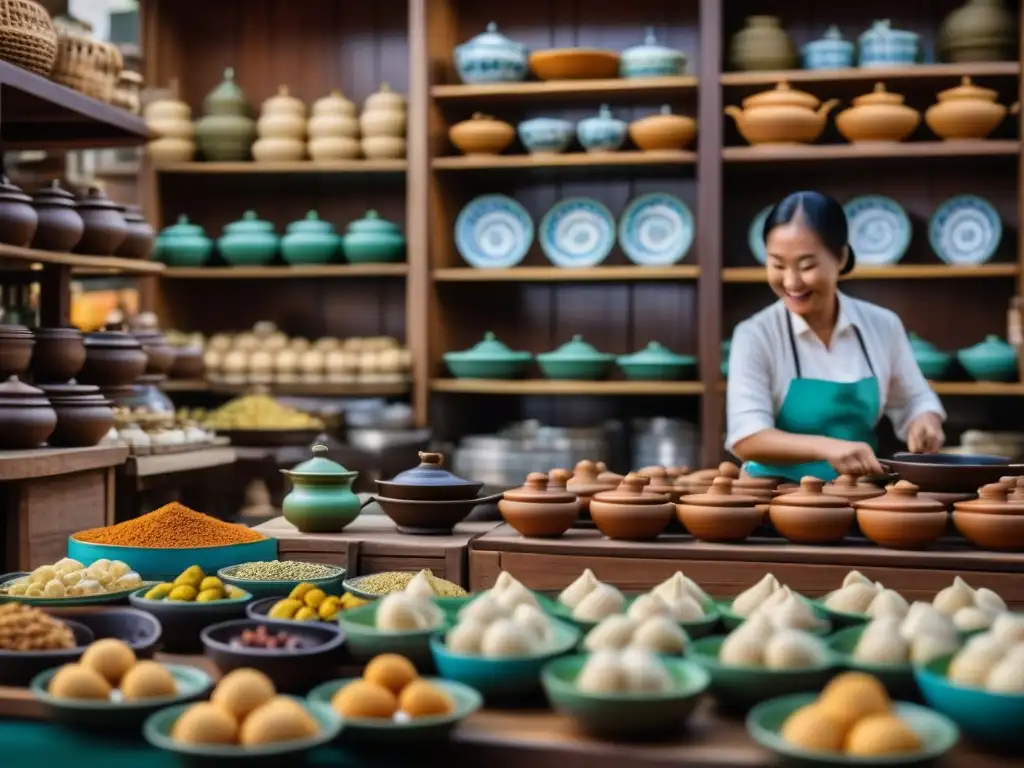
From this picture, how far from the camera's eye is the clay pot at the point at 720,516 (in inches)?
81.0

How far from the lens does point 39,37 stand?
9.93 ft

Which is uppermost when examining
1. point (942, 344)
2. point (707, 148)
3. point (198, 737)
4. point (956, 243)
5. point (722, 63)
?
point (722, 63)

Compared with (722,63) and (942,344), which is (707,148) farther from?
(942,344)

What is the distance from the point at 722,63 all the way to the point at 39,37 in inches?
102

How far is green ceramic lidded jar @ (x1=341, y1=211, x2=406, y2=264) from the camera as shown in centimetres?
483

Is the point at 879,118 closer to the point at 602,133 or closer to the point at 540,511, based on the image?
the point at 602,133

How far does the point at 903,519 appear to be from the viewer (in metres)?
1.98

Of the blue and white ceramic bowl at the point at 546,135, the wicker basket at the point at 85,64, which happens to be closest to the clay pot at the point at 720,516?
the wicker basket at the point at 85,64

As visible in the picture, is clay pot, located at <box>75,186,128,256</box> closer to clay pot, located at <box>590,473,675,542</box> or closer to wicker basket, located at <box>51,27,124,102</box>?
wicker basket, located at <box>51,27,124,102</box>

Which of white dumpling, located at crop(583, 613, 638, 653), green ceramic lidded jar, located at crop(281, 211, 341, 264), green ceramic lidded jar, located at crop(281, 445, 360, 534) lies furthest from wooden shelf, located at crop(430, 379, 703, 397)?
white dumpling, located at crop(583, 613, 638, 653)

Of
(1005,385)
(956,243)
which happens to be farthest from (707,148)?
(1005,385)

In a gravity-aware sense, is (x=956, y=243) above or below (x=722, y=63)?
below

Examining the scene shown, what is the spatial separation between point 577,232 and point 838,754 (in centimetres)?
390

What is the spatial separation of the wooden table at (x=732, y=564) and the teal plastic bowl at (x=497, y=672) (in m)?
0.65
